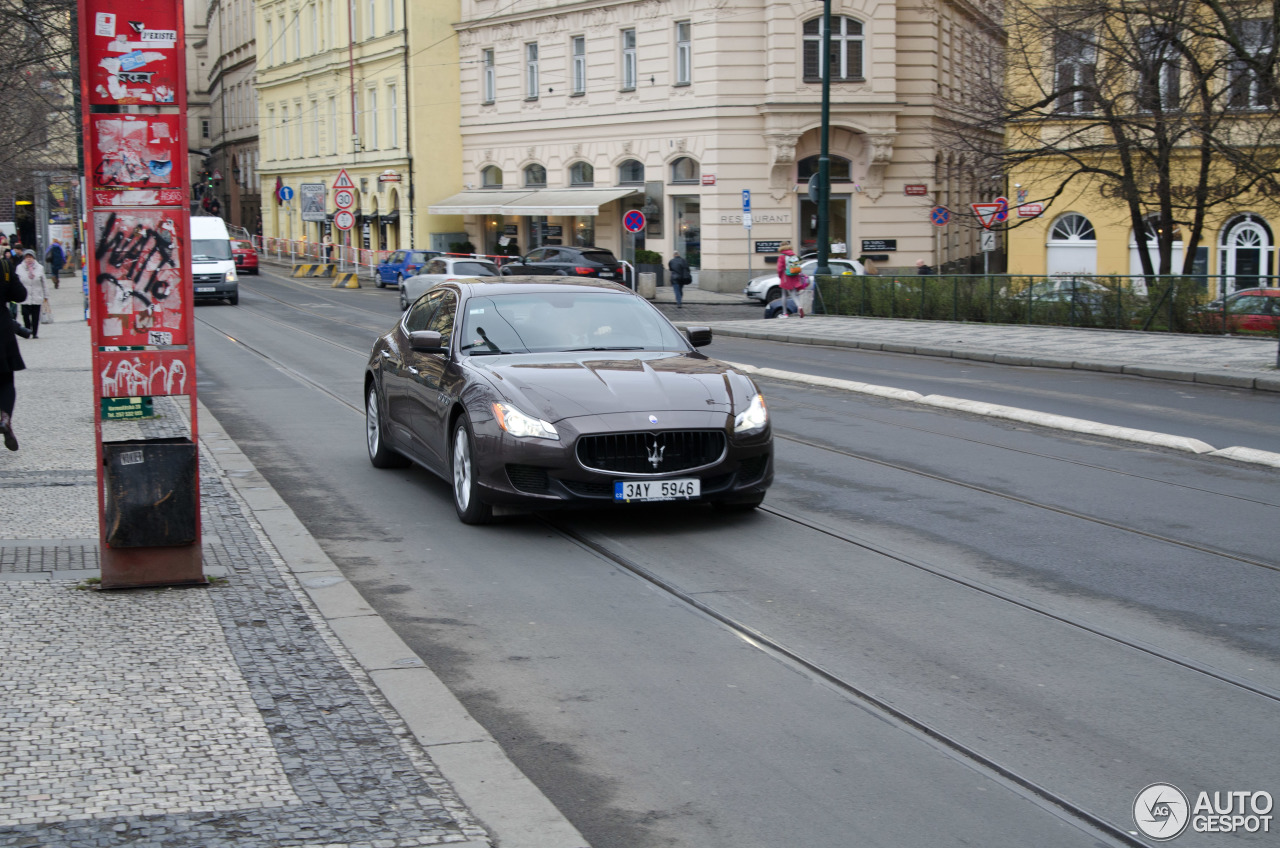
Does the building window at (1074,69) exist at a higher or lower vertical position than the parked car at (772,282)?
higher

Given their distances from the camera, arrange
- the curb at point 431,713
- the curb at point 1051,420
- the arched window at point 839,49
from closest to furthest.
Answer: the curb at point 431,713 < the curb at point 1051,420 < the arched window at point 839,49

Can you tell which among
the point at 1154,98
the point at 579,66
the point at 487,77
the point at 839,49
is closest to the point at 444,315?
the point at 1154,98

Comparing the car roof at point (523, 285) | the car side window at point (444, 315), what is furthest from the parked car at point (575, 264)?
the car side window at point (444, 315)

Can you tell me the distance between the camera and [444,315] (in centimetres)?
1040

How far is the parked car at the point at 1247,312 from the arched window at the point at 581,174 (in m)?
28.7

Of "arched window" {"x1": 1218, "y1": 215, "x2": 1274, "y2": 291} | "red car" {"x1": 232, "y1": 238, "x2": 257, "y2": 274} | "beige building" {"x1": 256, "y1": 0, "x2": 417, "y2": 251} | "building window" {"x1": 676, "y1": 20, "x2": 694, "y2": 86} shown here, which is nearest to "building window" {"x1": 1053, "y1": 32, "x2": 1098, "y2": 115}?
"arched window" {"x1": 1218, "y1": 215, "x2": 1274, "y2": 291}

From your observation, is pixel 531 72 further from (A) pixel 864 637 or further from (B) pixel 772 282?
(A) pixel 864 637

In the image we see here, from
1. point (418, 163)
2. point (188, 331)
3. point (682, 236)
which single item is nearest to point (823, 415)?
point (188, 331)

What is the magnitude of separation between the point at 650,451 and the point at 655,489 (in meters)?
0.24

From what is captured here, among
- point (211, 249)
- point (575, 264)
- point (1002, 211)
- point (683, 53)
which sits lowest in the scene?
point (575, 264)

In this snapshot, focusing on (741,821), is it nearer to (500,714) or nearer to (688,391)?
(500,714)

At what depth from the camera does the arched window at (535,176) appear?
5231 centimetres

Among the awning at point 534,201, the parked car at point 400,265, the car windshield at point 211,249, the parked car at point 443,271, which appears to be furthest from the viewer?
the awning at point 534,201

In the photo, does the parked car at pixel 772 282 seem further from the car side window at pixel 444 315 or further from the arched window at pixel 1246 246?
the car side window at pixel 444 315
